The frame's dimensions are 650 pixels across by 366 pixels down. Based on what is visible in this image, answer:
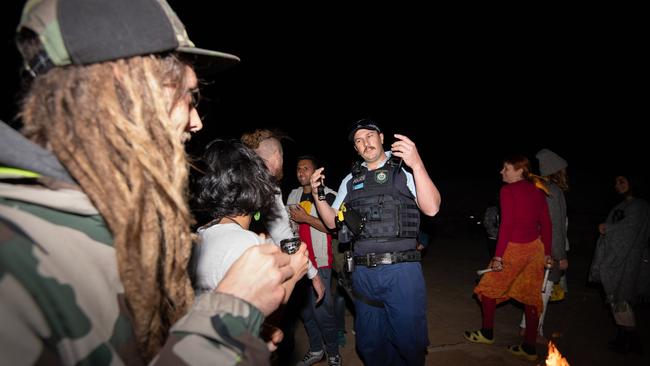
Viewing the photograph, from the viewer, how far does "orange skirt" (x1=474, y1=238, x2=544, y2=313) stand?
419 cm

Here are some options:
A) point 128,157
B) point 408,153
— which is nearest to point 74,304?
point 128,157

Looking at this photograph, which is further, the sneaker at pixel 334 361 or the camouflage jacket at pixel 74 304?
the sneaker at pixel 334 361

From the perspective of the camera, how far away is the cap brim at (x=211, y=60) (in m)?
1.21

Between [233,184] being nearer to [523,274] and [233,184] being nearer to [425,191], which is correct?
[425,191]

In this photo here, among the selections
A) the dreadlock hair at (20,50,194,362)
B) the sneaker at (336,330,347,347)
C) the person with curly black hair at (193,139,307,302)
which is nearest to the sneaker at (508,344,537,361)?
the sneaker at (336,330,347,347)

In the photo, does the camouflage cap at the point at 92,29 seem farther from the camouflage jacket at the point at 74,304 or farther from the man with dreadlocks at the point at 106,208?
the camouflage jacket at the point at 74,304

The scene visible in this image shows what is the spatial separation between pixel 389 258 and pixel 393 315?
21.9 inches

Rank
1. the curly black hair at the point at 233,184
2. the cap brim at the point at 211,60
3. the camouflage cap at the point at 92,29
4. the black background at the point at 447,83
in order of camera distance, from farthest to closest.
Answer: the black background at the point at 447,83
the curly black hair at the point at 233,184
the cap brim at the point at 211,60
the camouflage cap at the point at 92,29

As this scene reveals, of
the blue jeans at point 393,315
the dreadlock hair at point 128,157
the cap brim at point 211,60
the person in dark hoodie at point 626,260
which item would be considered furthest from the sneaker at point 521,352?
the cap brim at point 211,60

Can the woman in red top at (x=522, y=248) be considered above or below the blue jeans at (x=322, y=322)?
above

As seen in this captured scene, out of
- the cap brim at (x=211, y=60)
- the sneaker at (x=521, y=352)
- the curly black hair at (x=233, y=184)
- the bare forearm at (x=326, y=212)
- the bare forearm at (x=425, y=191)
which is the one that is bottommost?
the sneaker at (x=521, y=352)

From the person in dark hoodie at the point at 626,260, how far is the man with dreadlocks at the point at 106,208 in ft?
17.9

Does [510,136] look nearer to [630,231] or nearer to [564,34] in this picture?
[564,34]

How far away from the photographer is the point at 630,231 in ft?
14.3
